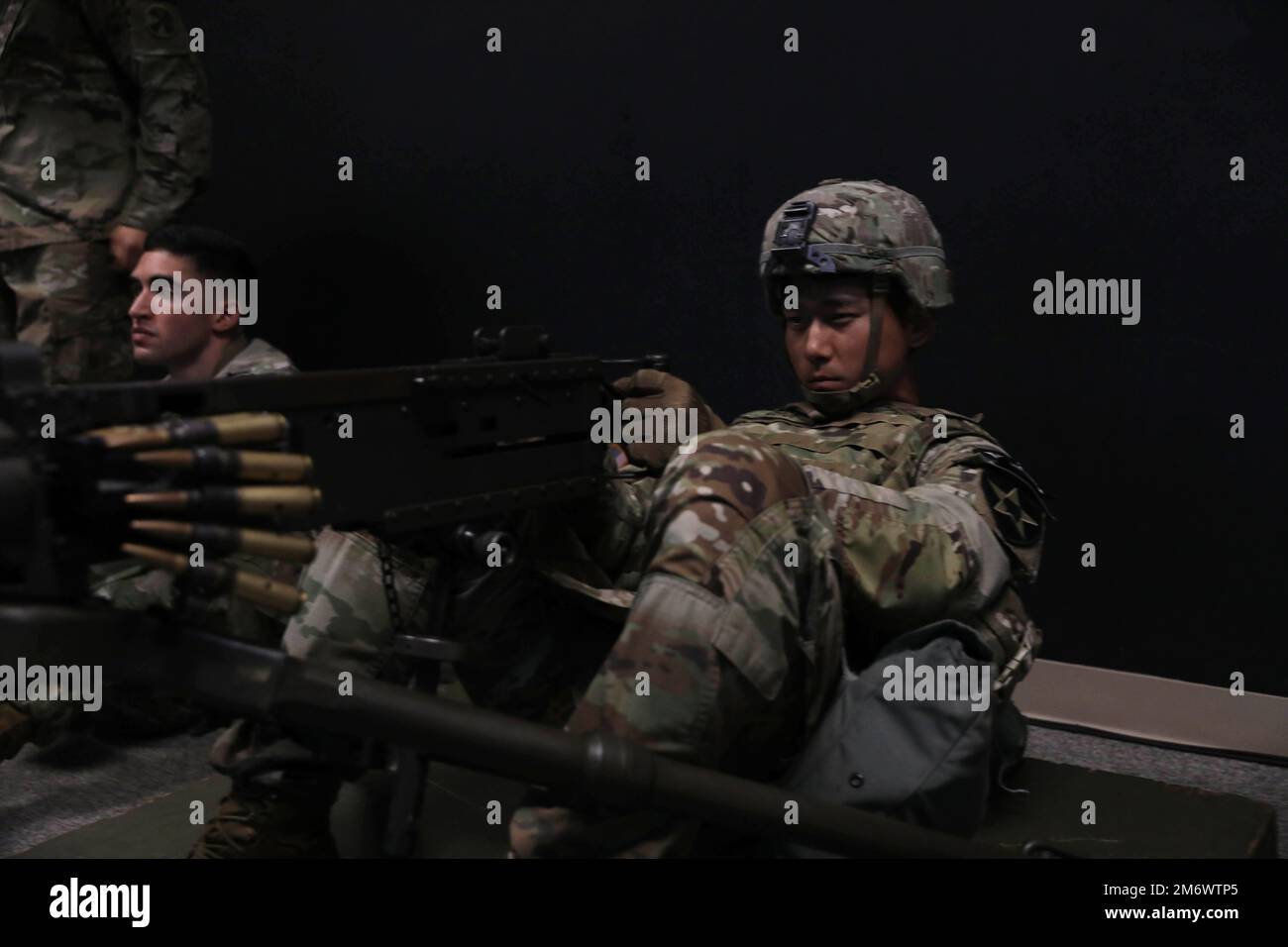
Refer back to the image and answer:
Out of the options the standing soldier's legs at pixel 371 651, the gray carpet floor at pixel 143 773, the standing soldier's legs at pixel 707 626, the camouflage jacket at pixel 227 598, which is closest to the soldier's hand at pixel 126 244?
the camouflage jacket at pixel 227 598

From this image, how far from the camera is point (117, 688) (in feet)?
6.95

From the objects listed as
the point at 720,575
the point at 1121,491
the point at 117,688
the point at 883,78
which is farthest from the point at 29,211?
the point at 1121,491

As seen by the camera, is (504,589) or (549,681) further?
(549,681)

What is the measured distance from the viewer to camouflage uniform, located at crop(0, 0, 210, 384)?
8.04 ft

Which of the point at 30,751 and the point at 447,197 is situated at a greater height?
the point at 447,197

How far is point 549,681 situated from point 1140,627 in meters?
1.17

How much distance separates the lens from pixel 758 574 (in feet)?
3.98

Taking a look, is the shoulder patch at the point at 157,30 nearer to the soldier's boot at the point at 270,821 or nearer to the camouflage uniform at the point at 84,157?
the camouflage uniform at the point at 84,157

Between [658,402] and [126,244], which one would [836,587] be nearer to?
[658,402]

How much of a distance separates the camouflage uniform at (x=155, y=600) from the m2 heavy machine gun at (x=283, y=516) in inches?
24.7

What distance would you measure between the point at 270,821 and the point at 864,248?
3.30 feet

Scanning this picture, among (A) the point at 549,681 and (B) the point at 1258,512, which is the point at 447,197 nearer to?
(A) the point at 549,681

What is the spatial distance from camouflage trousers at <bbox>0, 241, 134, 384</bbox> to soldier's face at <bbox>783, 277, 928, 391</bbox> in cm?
147

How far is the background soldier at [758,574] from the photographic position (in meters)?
1.19
